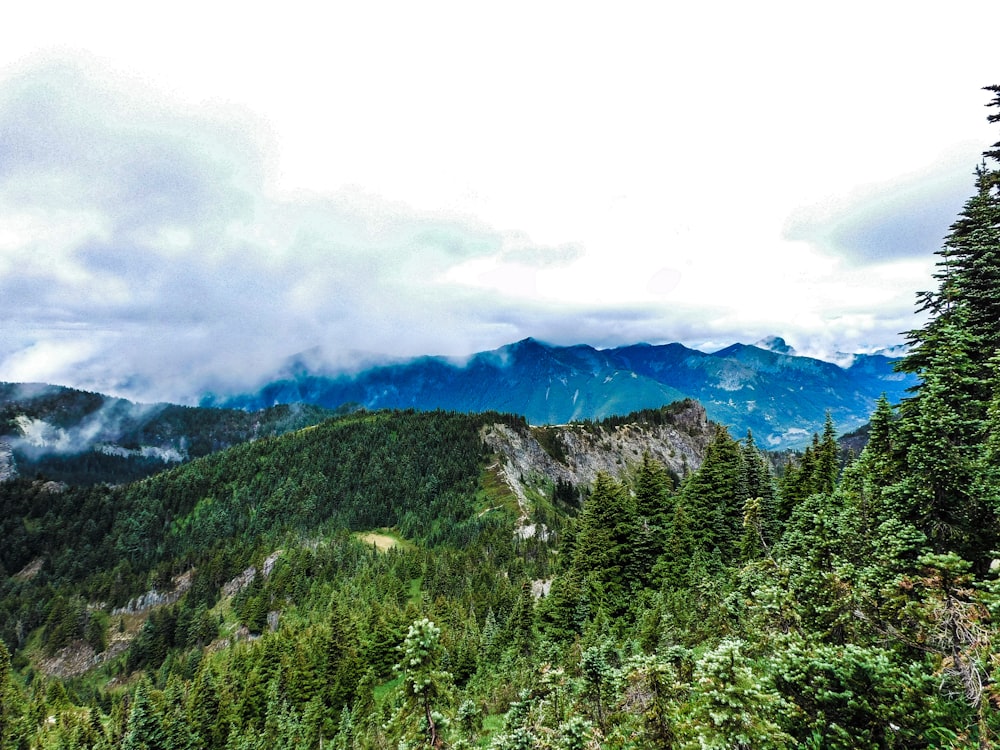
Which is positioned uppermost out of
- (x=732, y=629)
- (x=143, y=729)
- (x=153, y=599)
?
(x=732, y=629)

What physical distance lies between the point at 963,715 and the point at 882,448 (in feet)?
63.0

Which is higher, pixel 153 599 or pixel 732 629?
pixel 732 629

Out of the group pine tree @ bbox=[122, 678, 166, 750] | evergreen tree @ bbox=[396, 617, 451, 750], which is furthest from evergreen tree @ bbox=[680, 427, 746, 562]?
pine tree @ bbox=[122, 678, 166, 750]

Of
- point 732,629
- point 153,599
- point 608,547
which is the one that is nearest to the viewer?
point 732,629

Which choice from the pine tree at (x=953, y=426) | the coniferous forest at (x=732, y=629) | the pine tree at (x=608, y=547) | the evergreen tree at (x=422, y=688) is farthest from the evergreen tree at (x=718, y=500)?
the evergreen tree at (x=422, y=688)

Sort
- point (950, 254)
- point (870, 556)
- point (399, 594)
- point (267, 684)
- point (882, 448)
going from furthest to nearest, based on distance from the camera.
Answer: point (399, 594) < point (267, 684) < point (950, 254) < point (882, 448) < point (870, 556)

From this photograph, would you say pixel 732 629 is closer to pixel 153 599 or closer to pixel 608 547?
pixel 608 547

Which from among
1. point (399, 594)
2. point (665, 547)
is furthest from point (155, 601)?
point (665, 547)

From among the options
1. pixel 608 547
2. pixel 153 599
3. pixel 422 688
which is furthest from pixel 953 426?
pixel 153 599

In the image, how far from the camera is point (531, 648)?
153 ft

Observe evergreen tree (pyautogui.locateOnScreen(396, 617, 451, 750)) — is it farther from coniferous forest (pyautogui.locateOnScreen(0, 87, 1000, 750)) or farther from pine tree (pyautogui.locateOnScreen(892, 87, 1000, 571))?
pine tree (pyautogui.locateOnScreen(892, 87, 1000, 571))

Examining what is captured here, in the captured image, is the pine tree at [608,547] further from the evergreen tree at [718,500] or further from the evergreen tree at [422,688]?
the evergreen tree at [422,688]

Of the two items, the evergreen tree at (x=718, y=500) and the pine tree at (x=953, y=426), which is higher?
the pine tree at (x=953, y=426)

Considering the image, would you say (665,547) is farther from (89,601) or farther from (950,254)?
(89,601)
